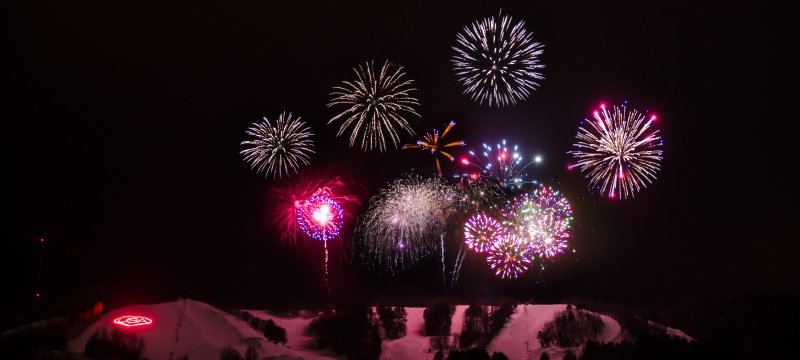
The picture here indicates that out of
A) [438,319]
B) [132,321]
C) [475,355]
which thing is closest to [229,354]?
[132,321]

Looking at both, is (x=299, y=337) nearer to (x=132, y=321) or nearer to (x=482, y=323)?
(x=482, y=323)

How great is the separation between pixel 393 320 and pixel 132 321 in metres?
10.1

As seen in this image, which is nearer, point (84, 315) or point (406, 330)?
point (84, 315)

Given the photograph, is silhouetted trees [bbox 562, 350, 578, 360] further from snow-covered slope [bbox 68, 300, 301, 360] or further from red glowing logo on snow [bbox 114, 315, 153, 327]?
red glowing logo on snow [bbox 114, 315, 153, 327]

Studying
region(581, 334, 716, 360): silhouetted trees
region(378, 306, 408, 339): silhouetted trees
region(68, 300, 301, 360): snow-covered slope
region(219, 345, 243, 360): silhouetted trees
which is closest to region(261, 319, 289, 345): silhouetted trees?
region(68, 300, 301, 360): snow-covered slope

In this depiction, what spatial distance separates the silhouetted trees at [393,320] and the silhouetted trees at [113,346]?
9.70 meters

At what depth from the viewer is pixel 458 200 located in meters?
29.0

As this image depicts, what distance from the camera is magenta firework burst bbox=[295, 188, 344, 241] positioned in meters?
29.2

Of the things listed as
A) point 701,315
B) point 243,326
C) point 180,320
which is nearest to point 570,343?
point 701,315

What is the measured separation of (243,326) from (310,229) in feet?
20.0

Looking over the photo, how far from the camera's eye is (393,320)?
88.7 ft

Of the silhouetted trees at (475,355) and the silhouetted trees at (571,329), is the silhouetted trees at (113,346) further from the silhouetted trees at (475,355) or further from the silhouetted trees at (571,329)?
the silhouetted trees at (571,329)

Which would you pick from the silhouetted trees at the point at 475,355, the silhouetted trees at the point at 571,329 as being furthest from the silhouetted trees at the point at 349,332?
the silhouetted trees at the point at 571,329

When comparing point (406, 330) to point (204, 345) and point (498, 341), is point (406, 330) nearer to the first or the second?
point (498, 341)
